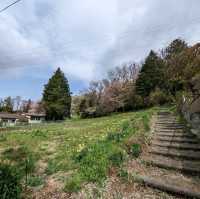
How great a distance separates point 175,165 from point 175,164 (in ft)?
0.19

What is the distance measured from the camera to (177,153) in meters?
5.38

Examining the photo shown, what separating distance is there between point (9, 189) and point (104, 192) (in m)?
1.75

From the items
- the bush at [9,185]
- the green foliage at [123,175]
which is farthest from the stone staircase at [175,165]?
the bush at [9,185]

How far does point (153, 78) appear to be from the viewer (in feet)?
102

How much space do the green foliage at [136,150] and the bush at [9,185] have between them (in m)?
2.96

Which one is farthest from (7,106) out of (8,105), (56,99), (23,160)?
(23,160)

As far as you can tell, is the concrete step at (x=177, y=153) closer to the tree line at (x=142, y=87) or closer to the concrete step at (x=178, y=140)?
the concrete step at (x=178, y=140)

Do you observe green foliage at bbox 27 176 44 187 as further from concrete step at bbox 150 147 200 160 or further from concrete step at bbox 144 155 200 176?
concrete step at bbox 150 147 200 160

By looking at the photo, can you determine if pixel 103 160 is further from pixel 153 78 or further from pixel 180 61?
pixel 153 78

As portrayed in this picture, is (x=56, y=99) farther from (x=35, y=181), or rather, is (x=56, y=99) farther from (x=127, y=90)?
(x=35, y=181)

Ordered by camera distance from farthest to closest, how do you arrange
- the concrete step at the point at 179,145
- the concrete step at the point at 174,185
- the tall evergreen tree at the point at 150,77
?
the tall evergreen tree at the point at 150,77, the concrete step at the point at 179,145, the concrete step at the point at 174,185

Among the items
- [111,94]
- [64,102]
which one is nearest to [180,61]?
[111,94]

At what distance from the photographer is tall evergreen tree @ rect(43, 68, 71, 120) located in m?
42.1

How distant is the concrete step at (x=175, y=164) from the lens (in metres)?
4.41
